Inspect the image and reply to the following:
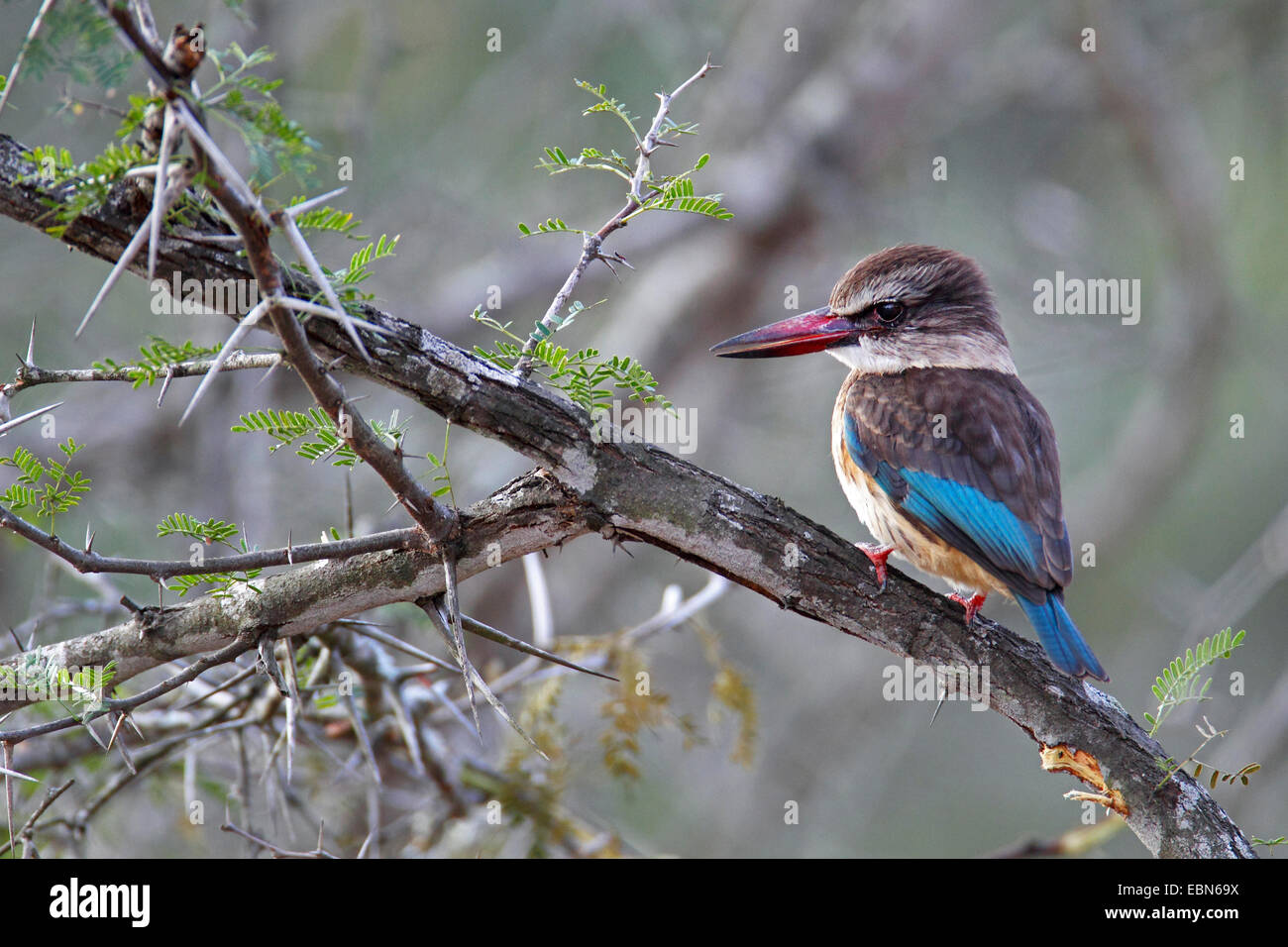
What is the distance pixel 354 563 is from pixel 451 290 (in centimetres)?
447

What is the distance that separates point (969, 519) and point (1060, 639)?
1.64 ft

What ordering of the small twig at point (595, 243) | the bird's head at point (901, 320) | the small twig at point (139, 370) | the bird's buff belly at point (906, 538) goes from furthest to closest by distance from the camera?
the bird's head at point (901, 320), the bird's buff belly at point (906, 538), the small twig at point (595, 243), the small twig at point (139, 370)

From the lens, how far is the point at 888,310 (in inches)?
144

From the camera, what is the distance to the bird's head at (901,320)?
11.9ft

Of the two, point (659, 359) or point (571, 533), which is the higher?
point (659, 359)

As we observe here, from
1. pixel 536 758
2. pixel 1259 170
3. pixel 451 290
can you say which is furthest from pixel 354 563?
pixel 1259 170

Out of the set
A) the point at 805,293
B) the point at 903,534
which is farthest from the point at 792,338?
the point at 805,293

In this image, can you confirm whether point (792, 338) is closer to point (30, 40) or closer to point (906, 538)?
point (906, 538)

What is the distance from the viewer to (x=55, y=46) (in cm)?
144

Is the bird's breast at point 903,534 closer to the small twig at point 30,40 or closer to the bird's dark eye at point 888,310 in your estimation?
the bird's dark eye at point 888,310

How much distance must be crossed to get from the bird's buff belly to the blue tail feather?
0.52ft

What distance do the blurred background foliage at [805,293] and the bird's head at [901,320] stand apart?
2303 millimetres

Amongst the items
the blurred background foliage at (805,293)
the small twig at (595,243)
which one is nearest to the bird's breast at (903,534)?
the small twig at (595,243)

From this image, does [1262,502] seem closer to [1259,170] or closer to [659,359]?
[1259,170]
